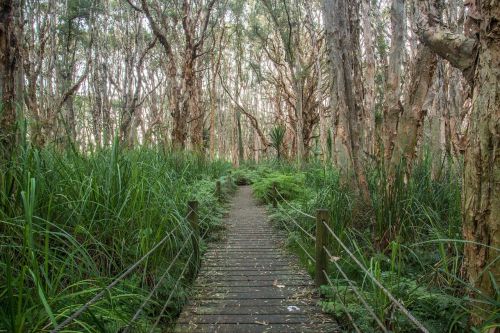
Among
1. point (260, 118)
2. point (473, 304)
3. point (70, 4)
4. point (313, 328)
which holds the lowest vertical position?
point (313, 328)

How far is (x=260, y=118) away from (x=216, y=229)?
105ft

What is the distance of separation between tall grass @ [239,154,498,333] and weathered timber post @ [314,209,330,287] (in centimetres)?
14

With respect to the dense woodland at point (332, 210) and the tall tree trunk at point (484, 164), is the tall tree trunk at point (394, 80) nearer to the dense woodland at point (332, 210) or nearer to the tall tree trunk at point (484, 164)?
the dense woodland at point (332, 210)

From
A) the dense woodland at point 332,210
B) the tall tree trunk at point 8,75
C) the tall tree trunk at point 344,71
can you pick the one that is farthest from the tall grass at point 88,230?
the tall tree trunk at point 344,71

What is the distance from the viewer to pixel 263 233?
6934 mm

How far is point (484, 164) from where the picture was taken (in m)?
2.18

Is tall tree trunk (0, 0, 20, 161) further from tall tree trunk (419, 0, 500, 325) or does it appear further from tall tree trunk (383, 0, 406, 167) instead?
tall tree trunk (383, 0, 406, 167)

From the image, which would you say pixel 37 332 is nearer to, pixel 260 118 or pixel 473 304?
pixel 473 304

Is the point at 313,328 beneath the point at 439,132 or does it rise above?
beneath

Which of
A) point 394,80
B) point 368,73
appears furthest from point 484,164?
point 368,73

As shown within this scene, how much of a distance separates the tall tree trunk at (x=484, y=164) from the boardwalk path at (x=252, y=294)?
53.0 inches

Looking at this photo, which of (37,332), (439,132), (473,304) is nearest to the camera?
(37,332)

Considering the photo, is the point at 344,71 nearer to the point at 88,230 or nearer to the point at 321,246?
the point at 321,246

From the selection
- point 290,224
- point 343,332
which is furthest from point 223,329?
point 290,224
